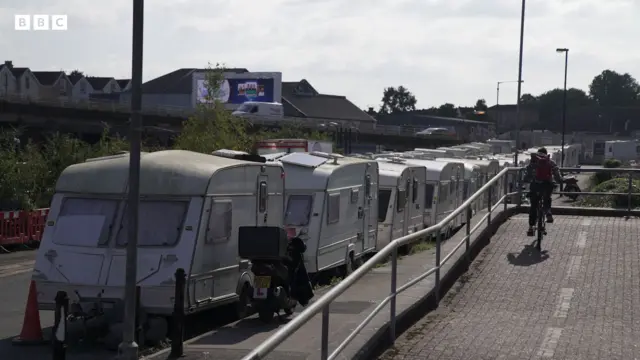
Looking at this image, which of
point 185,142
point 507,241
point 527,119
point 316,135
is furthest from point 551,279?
point 527,119

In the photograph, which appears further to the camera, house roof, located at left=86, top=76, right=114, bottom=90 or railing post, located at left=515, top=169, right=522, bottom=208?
house roof, located at left=86, top=76, right=114, bottom=90

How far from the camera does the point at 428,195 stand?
29.1 m

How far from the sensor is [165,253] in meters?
13.8

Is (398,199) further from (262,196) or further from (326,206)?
(262,196)

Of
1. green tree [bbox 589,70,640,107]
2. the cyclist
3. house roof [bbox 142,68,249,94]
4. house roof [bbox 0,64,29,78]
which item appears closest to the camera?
the cyclist

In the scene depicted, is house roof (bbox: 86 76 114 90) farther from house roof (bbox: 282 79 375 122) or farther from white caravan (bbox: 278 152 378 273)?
white caravan (bbox: 278 152 378 273)

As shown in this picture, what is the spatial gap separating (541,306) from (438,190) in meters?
16.8

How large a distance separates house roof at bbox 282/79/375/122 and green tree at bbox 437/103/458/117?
164 ft

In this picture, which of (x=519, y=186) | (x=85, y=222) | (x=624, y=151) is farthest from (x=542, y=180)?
(x=624, y=151)

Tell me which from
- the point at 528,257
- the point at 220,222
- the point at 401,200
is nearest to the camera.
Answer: the point at 220,222

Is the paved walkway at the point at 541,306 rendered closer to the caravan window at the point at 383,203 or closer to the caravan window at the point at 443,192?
the caravan window at the point at 383,203

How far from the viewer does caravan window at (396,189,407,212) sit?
82.4ft

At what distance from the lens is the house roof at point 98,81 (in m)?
135

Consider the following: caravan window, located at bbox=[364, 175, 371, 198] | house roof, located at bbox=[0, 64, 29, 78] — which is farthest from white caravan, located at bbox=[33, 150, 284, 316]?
house roof, located at bbox=[0, 64, 29, 78]
